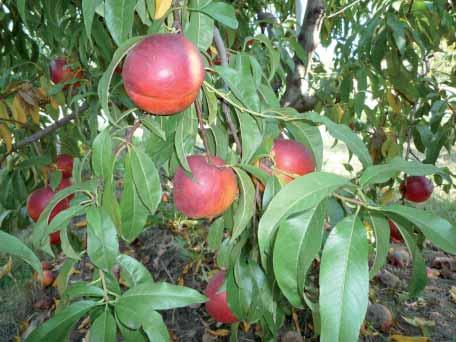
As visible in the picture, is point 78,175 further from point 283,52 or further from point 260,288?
point 283,52

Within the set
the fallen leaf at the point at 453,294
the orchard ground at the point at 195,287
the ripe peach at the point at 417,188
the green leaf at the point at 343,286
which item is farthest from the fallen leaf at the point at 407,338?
the green leaf at the point at 343,286

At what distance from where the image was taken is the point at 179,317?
2.15 m

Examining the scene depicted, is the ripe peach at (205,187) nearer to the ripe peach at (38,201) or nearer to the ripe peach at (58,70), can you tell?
the ripe peach at (38,201)

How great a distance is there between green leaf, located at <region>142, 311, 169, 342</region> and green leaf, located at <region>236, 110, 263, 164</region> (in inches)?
11.7

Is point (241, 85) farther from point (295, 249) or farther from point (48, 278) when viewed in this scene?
point (48, 278)

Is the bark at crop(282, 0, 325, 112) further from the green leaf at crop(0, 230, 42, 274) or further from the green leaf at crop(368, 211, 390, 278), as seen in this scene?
the green leaf at crop(0, 230, 42, 274)

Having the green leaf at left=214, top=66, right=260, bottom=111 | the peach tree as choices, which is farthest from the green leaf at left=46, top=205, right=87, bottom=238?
the green leaf at left=214, top=66, right=260, bottom=111

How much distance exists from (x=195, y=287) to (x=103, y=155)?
169 centimetres

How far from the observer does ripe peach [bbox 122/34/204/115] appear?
63 cm

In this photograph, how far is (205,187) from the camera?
75 cm

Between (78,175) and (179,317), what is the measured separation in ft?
4.87

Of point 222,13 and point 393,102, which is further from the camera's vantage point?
point 393,102

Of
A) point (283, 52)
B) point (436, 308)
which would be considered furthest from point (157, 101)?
point (436, 308)

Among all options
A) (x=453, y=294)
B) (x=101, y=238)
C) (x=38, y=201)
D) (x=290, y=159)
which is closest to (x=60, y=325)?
(x=101, y=238)
